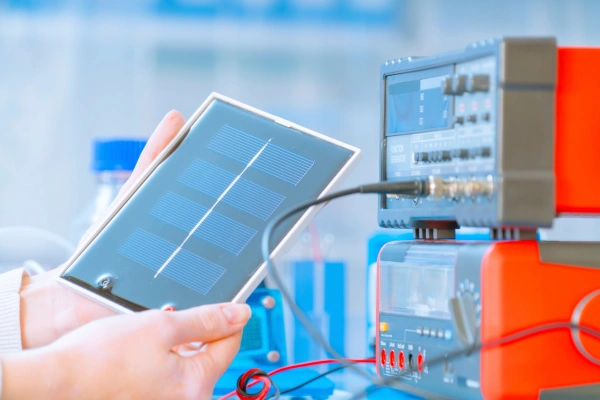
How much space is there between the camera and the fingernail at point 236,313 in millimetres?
746

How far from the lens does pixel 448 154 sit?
2.43ft

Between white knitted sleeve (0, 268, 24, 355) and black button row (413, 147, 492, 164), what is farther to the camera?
white knitted sleeve (0, 268, 24, 355)

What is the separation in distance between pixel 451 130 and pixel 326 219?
1.48 m

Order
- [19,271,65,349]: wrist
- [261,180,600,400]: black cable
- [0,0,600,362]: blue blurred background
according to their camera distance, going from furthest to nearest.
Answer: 1. [0,0,600,362]: blue blurred background
2. [19,271,65,349]: wrist
3. [261,180,600,400]: black cable

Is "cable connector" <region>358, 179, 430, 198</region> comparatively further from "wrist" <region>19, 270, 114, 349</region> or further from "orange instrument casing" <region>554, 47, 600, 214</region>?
"wrist" <region>19, 270, 114, 349</region>

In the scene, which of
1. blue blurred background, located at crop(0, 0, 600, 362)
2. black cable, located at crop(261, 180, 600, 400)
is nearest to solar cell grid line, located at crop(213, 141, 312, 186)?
black cable, located at crop(261, 180, 600, 400)

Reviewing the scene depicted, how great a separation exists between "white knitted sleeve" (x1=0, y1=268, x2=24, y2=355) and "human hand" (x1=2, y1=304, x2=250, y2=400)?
261 millimetres

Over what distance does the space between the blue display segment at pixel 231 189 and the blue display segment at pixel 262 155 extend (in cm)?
3

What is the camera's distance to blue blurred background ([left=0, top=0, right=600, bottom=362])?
2117mm

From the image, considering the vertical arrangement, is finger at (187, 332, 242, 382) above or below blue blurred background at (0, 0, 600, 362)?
below

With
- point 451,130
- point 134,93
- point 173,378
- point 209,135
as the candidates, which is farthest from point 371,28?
point 173,378

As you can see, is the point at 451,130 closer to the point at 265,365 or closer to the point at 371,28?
the point at 265,365

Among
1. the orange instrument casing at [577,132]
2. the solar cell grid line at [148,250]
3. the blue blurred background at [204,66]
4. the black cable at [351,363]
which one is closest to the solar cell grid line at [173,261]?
the solar cell grid line at [148,250]

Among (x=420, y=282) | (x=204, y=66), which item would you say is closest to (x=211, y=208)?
(x=420, y=282)
